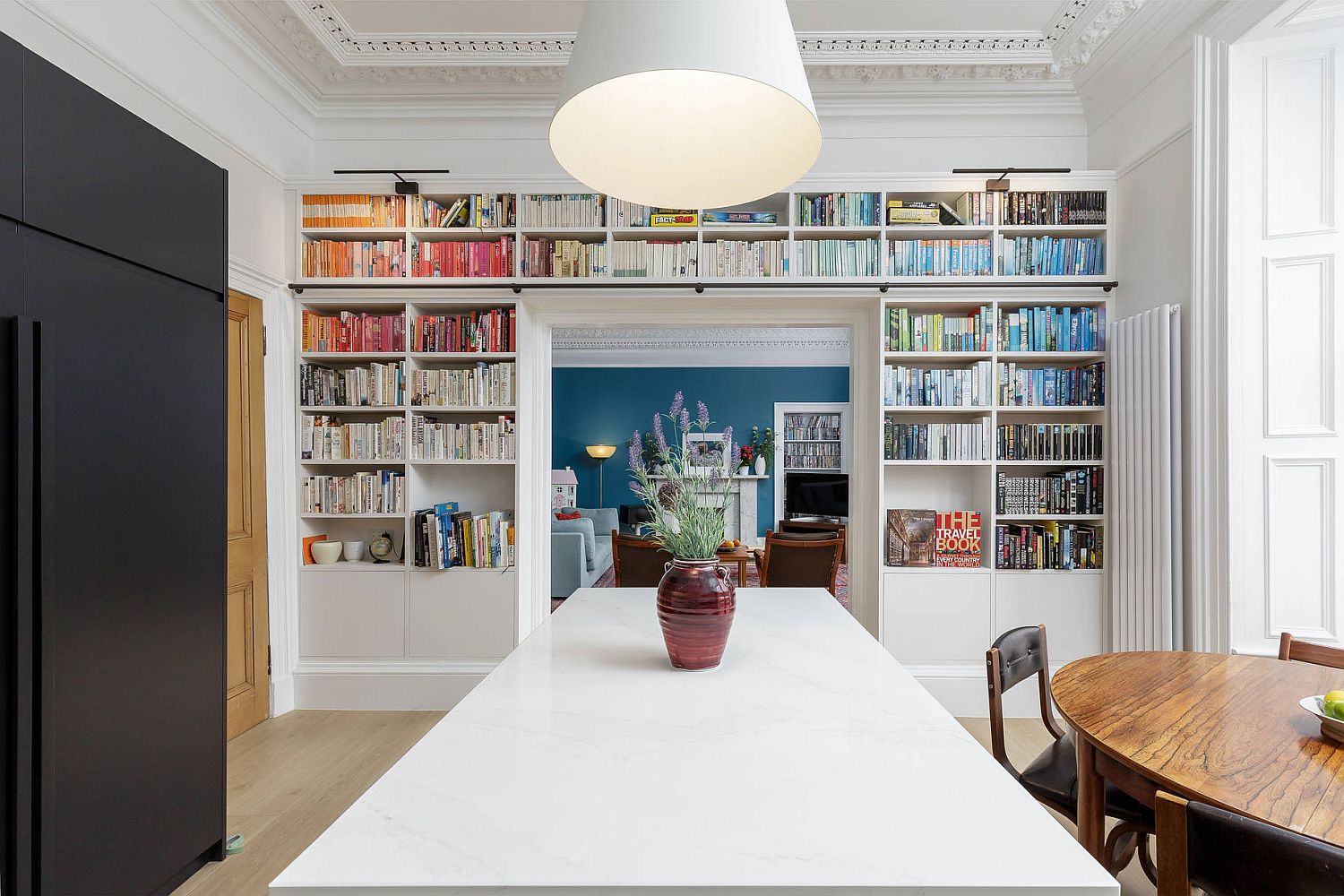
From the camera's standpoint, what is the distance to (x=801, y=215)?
3.68 meters

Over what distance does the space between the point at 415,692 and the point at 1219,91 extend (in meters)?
4.49

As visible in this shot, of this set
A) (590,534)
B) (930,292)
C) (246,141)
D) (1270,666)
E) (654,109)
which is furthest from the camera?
(590,534)

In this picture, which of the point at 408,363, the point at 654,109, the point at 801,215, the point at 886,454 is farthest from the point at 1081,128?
the point at 408,363

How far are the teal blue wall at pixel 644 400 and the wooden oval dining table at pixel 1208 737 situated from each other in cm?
722

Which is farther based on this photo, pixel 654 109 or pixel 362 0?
pixel 362 0

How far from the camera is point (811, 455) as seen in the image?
927cm

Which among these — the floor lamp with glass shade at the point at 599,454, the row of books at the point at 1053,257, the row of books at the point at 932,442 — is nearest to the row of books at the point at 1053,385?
the row of books at the point at 932,442

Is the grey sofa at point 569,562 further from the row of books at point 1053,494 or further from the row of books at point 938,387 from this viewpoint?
the row of books at point 1053,494

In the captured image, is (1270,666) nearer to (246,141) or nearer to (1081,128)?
(1081,128)

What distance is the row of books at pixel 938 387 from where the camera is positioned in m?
3.68

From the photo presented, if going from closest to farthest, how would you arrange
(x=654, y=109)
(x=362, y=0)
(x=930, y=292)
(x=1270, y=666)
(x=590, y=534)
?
(x=654, y=109), (x=1270, y=666), (x=362, y=0), (x=930, y=292), (x=590, y=534)

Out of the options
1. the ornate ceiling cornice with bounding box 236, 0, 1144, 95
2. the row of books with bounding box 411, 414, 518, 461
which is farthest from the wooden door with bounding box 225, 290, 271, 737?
the ornate ceiling cornice with bounding box 236, 0, 1144, 95

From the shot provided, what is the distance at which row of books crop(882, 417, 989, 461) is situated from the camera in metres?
3.70

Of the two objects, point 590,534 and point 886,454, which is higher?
point 886,454
